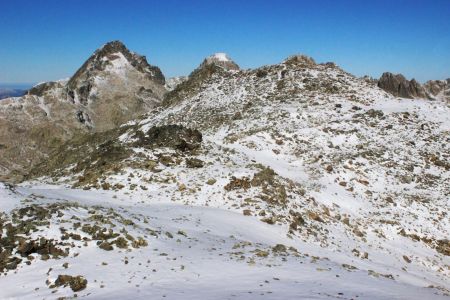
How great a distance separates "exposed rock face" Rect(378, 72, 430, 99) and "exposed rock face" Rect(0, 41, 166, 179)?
100.0 metres

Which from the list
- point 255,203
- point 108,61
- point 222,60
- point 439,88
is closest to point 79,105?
point 108,61

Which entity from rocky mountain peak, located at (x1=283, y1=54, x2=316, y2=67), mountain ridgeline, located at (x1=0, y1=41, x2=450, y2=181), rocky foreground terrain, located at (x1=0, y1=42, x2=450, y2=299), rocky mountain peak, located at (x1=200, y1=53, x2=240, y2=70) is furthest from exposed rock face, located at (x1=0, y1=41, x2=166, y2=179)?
rocky mountain peak, located at (x1=283, y1=54, x2=316, y2=67)

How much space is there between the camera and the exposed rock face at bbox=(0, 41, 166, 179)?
142 meters

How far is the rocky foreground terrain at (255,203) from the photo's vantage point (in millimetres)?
12969

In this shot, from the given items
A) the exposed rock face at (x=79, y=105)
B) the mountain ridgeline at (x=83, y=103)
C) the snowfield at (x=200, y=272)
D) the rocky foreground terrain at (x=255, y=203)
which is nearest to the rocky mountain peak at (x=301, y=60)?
the rocky foreground terrain at (x=255, y=203)

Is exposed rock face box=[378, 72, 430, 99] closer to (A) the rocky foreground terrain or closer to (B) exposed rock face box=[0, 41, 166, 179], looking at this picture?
(A) the rocky foreground terrain

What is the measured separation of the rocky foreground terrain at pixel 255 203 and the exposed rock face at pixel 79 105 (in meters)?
96.4

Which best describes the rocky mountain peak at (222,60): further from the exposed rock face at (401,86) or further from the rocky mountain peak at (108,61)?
A: the rocky mountain peak at (108,61)

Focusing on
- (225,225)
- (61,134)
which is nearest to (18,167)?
(61,134)

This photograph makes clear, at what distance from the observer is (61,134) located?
148 metres

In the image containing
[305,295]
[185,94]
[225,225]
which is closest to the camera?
[305,295]

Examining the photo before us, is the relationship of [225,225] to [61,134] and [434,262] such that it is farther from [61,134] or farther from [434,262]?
[61,134]

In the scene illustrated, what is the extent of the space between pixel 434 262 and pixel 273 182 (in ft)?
36.9

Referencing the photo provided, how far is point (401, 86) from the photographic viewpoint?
101 m
